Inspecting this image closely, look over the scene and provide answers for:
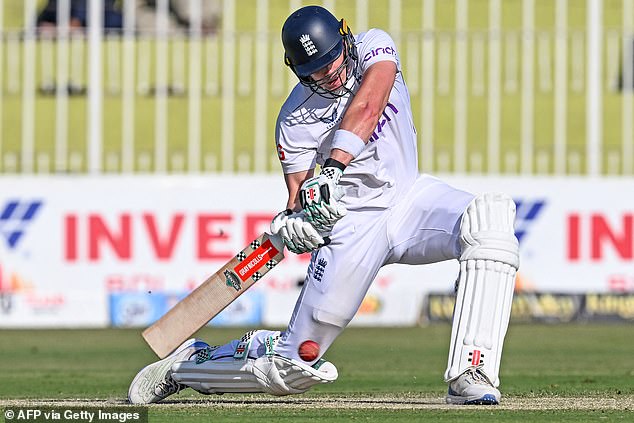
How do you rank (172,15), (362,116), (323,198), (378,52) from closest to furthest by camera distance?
(323,198), (362,116), (378,52), (172,15)

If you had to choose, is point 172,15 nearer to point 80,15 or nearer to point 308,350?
point 80,15

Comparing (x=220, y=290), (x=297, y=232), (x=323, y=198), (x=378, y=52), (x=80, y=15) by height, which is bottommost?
(x=220, y=290)

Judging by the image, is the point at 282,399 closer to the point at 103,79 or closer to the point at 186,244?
the point at 186,244

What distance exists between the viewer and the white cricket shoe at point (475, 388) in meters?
5.90

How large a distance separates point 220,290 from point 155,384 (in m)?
0.54

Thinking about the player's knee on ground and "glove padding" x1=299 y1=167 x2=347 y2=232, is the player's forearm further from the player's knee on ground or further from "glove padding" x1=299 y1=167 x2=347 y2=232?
the player's knee on ground

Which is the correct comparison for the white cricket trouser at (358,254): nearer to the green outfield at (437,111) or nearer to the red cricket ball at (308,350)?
the red cricket ball at (308,350)

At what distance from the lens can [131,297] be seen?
13.5 meters

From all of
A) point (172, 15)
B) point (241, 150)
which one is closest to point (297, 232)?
point (241, 150)

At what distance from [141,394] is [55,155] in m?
8.21

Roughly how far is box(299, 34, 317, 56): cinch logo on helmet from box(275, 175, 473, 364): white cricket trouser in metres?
0.76

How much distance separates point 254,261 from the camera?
6.26 m

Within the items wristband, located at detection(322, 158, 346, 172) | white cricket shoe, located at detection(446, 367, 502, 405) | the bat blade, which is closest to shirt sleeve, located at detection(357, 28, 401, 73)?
wristband, located at detection(322, 158, 346, 172)

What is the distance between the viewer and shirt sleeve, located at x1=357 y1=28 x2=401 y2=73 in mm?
6195
